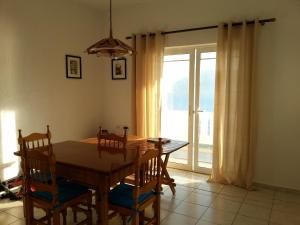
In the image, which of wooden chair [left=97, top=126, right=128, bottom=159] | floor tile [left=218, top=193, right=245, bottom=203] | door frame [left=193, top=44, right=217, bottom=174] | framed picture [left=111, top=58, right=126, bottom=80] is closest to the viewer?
wooden chair [left=97, top=126, right=128, bottom=159]

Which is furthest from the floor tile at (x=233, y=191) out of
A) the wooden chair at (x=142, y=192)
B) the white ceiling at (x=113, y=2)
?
the white ceiling at (x=113, y=2)

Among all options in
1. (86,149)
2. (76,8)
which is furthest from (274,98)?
(76,8)

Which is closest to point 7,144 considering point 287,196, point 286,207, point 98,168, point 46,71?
point 46,71

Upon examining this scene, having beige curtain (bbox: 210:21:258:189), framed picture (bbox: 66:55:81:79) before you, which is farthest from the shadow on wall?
beige curtain (bbox: 210:21:258:189)

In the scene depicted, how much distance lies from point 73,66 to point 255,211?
3316 millimetres

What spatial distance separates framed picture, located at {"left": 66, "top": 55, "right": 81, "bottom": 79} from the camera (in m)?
4.02

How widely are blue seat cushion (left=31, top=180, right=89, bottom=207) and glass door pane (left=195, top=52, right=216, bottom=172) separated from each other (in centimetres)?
219

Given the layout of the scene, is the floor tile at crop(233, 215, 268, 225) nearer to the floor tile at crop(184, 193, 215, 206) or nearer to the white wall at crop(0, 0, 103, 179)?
the floor tile at crop(184, 193, 215, 206)

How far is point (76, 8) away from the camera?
411 centimetres

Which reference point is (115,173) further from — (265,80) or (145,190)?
(265,80)

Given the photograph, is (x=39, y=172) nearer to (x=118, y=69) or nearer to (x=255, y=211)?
(x=255, y=211)

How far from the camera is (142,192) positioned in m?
2.03

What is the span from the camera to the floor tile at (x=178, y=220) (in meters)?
2.58

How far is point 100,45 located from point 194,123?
216 cm
